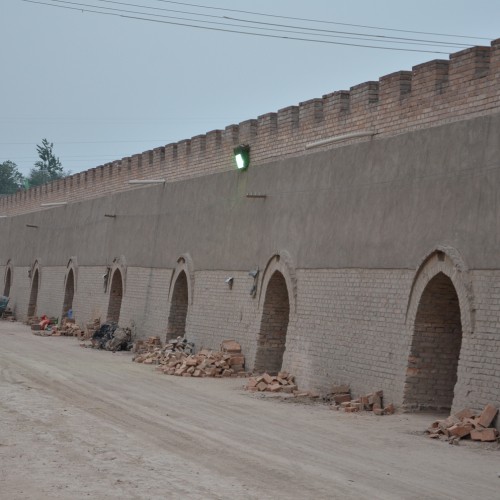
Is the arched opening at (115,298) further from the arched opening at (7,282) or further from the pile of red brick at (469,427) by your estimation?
the pile of red brick at (469,427)

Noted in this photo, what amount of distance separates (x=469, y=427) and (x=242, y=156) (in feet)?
32.1

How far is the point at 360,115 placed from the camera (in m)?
16.2

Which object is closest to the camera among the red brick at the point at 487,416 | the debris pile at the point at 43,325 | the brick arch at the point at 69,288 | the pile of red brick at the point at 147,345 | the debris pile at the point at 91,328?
the red brick at the point at 487,416

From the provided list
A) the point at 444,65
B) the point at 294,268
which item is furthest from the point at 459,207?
the point at 294,268

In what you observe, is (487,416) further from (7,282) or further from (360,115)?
(7,282)

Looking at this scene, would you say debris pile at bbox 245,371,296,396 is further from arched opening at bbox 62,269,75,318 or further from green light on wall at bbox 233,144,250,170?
arched opening at bbox 62,269,75,318

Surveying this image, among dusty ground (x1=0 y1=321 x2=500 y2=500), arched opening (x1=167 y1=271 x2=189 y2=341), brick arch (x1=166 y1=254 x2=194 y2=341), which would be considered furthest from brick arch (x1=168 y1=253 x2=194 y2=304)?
dusty ground (x1=0 y1=321 x2=500 y2=500)

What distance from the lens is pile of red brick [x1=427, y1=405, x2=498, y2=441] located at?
1173 cm

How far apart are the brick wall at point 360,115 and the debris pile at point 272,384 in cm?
394

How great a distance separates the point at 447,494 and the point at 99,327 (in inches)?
767

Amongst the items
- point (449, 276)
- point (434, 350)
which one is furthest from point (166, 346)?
point (449, 276)

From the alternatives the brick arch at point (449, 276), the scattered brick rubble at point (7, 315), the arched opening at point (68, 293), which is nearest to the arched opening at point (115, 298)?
the arched opening at point (68, 293)

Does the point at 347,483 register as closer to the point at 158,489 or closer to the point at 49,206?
the point at 158,489

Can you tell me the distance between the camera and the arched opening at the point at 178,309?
2391 centimetres
